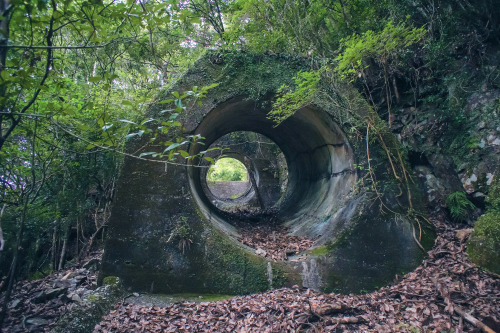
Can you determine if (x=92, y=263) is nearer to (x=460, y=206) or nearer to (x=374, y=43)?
(x=374, y=43)

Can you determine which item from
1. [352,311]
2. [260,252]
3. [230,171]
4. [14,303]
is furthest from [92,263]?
[230,171]

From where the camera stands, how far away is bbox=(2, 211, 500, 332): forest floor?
10.7ft

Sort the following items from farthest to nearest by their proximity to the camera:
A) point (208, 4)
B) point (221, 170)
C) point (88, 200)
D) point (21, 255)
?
1. point (221, 170)
2. point (208, 4)
3. point (88, 200)
4. point (21, 255)

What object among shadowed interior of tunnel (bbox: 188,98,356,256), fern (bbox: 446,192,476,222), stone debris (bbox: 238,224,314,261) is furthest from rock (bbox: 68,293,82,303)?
fern (bbox: 446,192,476,222)

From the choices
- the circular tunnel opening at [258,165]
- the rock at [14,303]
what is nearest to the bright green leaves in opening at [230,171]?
the circular tunnel opening at [258,165]

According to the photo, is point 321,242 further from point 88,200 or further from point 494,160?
point 88,200

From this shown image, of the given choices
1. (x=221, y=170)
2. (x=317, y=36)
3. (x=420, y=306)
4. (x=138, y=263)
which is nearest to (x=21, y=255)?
(x=138, y=263)

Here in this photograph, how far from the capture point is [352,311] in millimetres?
3609

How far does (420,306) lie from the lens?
3533 millimetres

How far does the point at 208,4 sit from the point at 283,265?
907 centimetres

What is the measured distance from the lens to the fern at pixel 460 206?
533 cm

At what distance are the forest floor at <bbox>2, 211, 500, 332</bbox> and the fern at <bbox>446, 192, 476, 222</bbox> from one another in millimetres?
981

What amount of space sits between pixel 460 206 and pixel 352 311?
3.24m

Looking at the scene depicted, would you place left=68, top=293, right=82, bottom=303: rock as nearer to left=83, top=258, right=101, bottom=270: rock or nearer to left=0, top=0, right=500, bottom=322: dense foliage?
left=0, top=0, right=500, bottom=322: dense foliage
